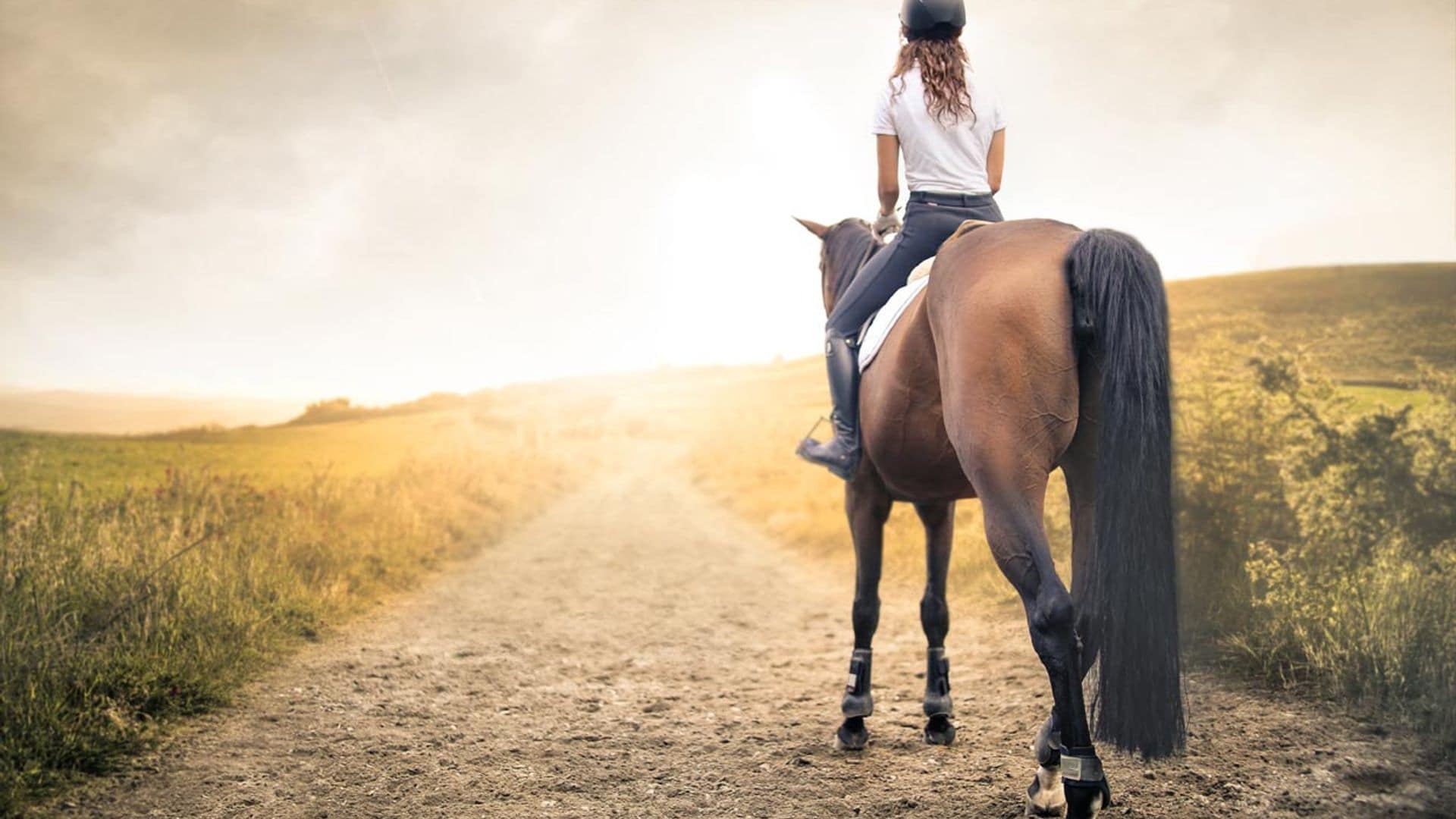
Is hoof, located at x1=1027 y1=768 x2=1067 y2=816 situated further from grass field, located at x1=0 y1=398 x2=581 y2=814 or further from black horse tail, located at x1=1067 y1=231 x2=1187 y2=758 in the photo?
grass field, located at x1=0 y1=398 x2=581 y2=814

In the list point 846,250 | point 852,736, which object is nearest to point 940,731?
point 852,736

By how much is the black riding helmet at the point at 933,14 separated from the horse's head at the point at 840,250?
1557 mm

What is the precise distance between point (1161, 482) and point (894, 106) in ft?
7.43

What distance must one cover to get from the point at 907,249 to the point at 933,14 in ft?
3.86

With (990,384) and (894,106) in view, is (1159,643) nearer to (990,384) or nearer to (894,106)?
(990,384)

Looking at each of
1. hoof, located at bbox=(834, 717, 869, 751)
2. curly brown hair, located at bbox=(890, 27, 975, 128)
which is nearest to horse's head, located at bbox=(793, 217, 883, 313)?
curly brown hair, located at bbox=(890, 27, 975, 128)

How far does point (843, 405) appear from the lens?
16.2 ft

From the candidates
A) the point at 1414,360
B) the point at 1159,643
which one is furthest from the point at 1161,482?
the point at 1414,360

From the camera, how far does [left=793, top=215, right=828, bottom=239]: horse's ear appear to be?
638 centimetres

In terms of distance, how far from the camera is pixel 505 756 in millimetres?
4605

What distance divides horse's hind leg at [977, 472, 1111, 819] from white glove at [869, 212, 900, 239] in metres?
2.10

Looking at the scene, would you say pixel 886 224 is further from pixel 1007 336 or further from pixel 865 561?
pixel 865 561

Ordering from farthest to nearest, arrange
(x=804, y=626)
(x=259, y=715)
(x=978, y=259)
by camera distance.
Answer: (x=804, y=626) → (x=259, y=715) → (x=978, y=259)

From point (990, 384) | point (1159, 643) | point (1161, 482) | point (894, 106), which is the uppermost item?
point (894, 106)
